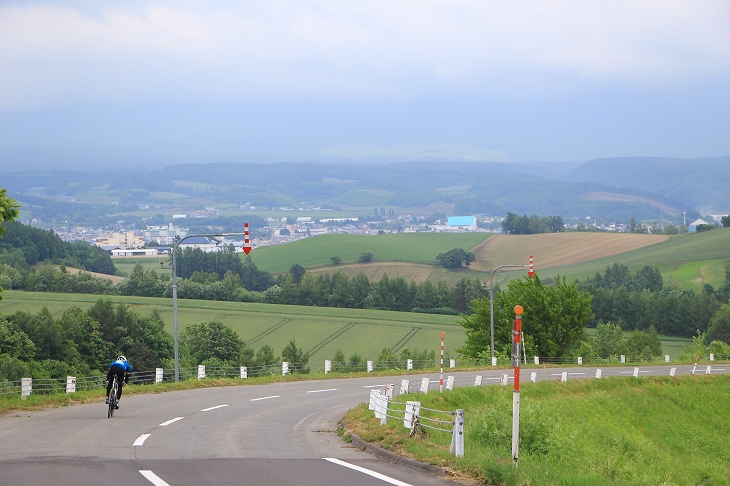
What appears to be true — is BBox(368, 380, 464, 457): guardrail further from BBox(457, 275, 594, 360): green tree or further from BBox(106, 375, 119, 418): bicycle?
BBox(457, 275, 594, 360): green tree

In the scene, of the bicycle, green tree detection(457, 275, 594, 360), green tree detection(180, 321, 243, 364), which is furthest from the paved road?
green tree detection(180, 321, 243, 364)

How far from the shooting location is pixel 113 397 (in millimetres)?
21062

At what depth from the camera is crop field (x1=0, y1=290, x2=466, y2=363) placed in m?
99.9

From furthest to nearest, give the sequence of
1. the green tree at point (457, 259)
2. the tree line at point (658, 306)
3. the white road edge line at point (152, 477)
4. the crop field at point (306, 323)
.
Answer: the green tree at point (457, 259), the tree line at point (658, 306), the crop field at point (306, 323), the white road edge line at point (152, 477)

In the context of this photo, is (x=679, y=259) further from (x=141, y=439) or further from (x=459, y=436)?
(x=459, y=436)

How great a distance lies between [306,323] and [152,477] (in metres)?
99.3

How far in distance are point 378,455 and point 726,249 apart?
14616 centimetres

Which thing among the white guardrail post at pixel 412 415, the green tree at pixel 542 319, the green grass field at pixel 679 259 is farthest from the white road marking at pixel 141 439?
the green grass field at pixel 679 259

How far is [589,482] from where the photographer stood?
38.0 ft

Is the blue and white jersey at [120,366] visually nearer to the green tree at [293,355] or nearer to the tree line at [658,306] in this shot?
the green tree at [293,355]

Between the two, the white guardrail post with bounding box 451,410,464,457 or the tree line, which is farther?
the tree line

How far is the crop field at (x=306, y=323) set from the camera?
9988 cm

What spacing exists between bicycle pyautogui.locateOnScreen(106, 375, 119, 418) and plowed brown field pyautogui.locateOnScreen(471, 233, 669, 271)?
14287 centimetres

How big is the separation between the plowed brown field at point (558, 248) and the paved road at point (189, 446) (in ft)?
460
